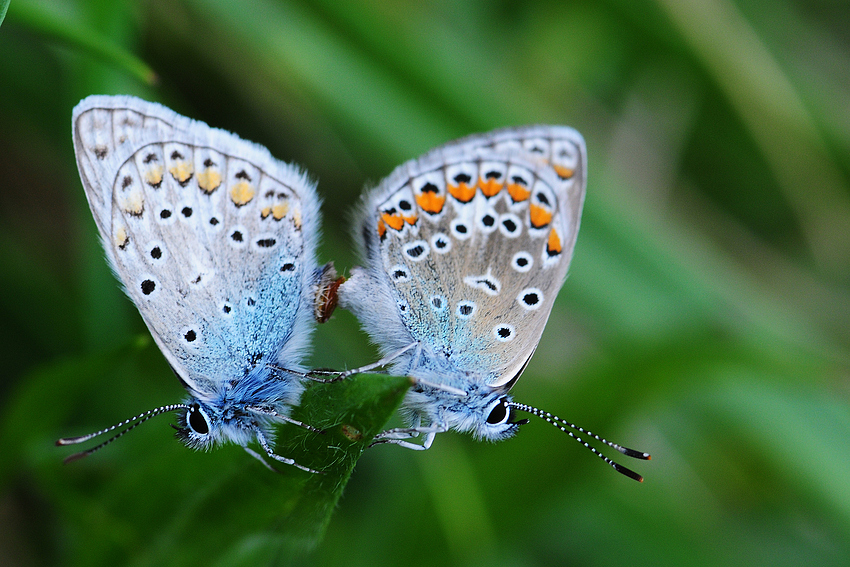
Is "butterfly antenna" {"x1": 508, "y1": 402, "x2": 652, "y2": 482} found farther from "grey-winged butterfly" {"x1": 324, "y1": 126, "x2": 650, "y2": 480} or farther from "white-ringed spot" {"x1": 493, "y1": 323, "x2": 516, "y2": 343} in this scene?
"white-ringed spot" {"x1": 493, "y1": 323, "x2": 516, "y2": 343}

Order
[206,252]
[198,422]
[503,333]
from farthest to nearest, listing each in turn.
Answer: [503,333], [206,252], [198,422]

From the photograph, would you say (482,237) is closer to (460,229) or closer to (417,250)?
(460,229)

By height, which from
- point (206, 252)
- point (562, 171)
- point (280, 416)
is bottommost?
point (280, 416)

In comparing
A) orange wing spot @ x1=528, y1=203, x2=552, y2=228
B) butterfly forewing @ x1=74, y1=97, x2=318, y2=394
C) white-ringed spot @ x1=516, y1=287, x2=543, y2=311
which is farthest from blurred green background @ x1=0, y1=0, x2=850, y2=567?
orange wing spot @ x1=528, y1=203, x2=552, y2=228

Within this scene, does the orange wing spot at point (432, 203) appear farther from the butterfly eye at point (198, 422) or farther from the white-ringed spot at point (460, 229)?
the butterfly eye at point (198, 422)

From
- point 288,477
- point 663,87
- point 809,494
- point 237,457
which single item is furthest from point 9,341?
point 663,87

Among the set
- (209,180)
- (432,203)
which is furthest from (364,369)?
(209,180)

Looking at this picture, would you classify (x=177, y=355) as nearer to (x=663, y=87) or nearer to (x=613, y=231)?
(x=613, y=231)
